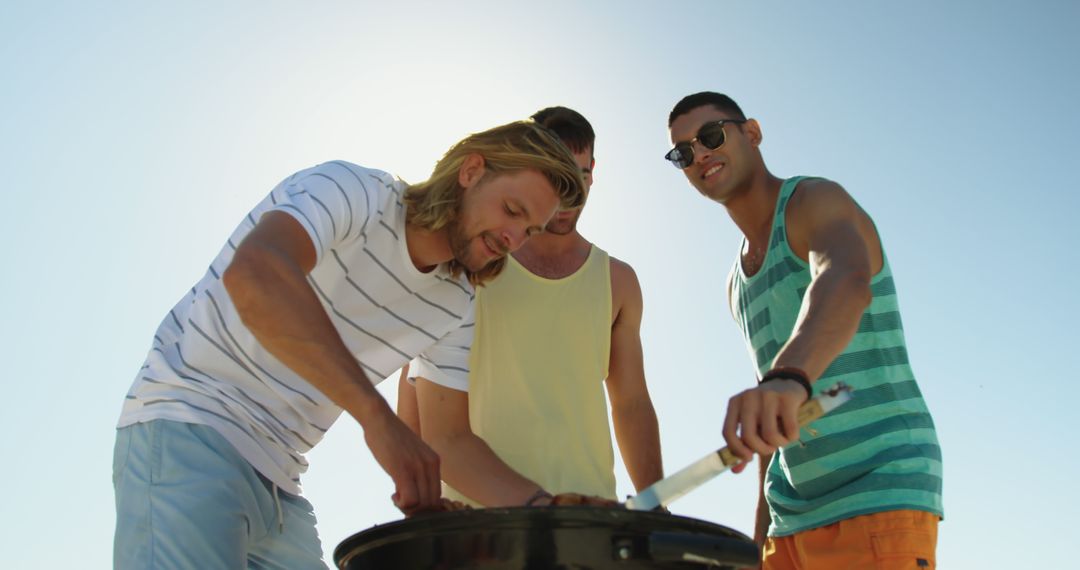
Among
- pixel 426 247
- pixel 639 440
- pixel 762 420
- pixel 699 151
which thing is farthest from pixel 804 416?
pixel 699 151

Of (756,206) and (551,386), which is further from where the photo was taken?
(756,206)

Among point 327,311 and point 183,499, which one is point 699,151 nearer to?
point 327,311

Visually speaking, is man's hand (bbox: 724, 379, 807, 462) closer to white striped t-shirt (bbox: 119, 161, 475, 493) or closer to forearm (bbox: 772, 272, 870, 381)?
forearm (bbox: 772, 272, 870, 381)

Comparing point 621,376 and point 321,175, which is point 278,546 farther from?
point 621,376

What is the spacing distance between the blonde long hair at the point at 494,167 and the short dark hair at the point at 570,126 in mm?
745

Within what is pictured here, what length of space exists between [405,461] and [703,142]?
2.35 metres

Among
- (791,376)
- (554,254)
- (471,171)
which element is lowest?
(791,376)

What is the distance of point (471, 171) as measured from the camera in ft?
9.88

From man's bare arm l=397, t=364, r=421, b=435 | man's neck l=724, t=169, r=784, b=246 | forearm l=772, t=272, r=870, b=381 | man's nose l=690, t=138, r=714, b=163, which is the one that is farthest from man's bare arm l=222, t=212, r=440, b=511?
man's nose l=690, t=138, r=714, b=163

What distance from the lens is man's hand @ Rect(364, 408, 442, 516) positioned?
2.23m

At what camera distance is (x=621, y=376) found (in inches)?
146

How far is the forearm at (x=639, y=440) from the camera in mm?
3666

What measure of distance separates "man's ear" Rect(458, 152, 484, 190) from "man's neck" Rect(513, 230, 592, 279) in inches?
27.4

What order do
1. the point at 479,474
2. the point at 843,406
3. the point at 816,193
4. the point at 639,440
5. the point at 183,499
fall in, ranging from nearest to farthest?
the point at 183,499 → the point at 479,474 → the point at 843,406 → the point at 816,193 → the point at 639,440
